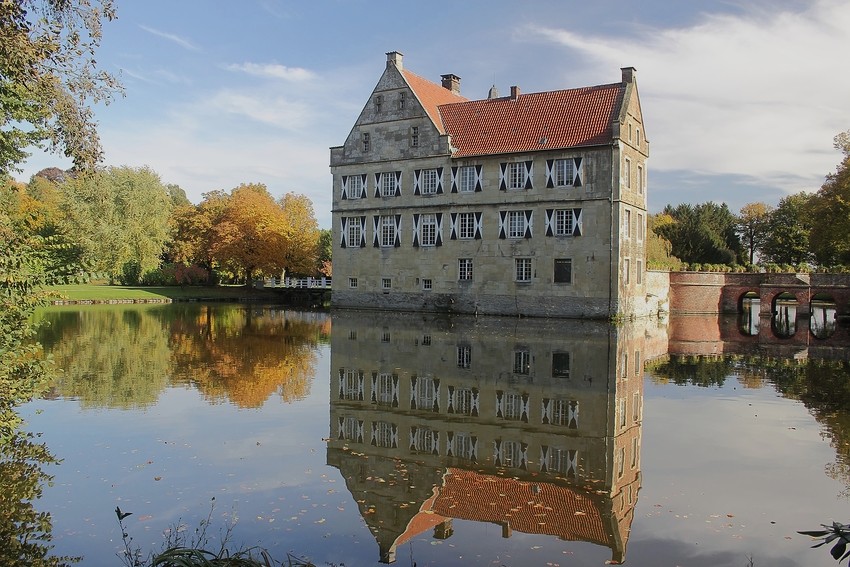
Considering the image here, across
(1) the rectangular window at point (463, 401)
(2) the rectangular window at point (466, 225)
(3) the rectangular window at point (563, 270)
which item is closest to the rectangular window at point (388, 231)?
(2) the rectangular window at point (466, 225)

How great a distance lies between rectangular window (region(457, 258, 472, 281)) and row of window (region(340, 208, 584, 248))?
4.00ft

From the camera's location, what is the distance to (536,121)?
36.9m

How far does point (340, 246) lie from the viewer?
42688 mm

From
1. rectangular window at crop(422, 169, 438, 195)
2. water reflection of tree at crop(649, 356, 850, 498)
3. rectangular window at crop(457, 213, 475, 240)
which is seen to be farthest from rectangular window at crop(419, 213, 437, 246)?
water reflection of tree at crop(649, 356, 850, 498)

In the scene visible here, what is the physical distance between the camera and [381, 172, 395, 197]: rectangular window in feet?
132

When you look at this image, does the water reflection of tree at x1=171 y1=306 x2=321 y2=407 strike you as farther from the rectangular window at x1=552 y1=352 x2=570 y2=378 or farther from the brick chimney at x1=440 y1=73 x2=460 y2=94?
the brick chimney at x1=440 y1=73 x2=460 y2=94

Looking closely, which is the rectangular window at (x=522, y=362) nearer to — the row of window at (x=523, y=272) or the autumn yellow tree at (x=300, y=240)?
the row of window at (x=523, y=272)

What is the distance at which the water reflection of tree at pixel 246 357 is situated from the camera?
49.7ft

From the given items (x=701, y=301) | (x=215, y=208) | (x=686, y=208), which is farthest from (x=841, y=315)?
(x=215, y=208)

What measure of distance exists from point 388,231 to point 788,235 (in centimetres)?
4721

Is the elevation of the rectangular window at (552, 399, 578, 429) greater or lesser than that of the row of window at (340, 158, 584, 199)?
lesser

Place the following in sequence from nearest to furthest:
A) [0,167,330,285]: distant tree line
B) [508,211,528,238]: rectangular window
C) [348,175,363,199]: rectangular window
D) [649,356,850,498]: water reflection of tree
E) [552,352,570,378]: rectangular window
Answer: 1. [649,356,850,498]: water reflection of tree
2. [552,352,570,378]: rectangular window
3. [508,211,528,238]: rectangular window
4. [348,175,363,199]: rectangular window
5. [0,167,330,285]: distant tree line

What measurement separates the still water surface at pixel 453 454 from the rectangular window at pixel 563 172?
15534 mm

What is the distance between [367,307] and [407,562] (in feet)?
116
